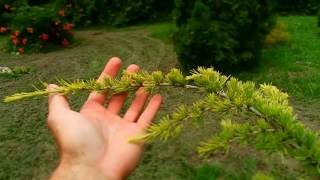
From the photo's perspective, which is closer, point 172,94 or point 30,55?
point 172,94

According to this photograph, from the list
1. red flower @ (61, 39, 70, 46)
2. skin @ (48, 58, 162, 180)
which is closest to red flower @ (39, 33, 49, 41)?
red flower @ (61, 39, 70, 46)

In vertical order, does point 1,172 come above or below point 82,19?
above

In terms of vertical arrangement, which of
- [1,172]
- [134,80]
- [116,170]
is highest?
[134,80]

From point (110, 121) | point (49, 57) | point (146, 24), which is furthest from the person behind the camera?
point (146, 24)

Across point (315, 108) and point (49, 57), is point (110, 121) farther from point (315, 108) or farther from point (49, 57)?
point (49, 57)

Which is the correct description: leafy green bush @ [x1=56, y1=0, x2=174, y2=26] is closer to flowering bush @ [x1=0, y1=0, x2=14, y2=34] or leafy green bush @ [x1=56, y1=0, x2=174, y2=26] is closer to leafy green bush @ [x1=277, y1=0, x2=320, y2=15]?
flowering bush @ [x1=0, y1=0, x2=14, y2=34]

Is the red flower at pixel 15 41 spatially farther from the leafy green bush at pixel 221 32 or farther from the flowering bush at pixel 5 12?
the leafy green bush at pixel 221 32

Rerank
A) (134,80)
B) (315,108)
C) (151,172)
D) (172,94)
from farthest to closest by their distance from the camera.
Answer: (172,94) < (315,108) < (151,172) < (134,80)

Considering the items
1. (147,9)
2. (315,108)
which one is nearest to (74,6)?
(147,9)
